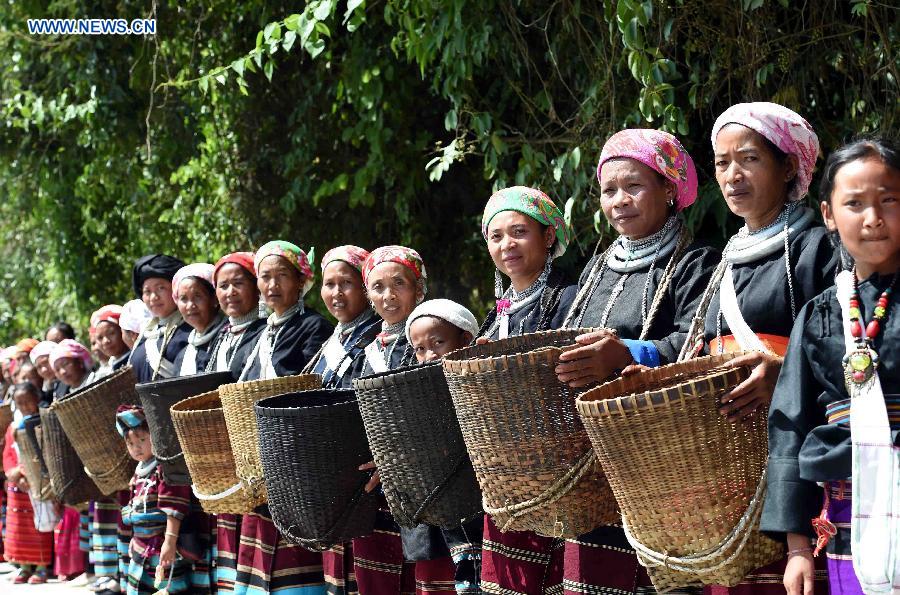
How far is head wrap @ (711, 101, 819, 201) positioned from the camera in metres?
3.56

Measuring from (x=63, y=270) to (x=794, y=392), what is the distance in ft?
35.5

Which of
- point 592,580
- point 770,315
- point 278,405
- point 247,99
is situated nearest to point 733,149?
point 770,315

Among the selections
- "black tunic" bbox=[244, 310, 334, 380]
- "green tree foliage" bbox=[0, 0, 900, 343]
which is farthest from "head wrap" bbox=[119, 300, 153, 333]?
"black tunic" bbox=[244, 310, 334, 380]

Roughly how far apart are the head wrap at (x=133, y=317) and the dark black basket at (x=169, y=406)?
244 centimetres

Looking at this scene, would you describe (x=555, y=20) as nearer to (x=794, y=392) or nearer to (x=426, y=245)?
(x=426, y=245)

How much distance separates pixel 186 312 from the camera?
7.18 meters

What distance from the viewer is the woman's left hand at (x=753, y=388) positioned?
3027 mm

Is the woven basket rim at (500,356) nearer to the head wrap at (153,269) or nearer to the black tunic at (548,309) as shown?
the black tunic at (548,309)

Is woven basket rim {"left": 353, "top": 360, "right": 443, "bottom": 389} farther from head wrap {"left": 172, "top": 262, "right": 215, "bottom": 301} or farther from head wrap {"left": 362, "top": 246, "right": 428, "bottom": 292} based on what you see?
head wrap {"left": 172, "top": 262, "right": 215, "bottom": 301}

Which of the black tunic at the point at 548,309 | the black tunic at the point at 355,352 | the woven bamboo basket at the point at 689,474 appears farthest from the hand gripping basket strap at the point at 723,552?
the black tunic at the point at 355,352

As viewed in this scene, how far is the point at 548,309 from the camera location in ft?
14.9

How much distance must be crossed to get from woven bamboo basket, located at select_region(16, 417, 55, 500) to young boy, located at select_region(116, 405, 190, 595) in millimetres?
1811

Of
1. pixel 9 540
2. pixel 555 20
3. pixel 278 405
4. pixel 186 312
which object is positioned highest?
pixel 555 20

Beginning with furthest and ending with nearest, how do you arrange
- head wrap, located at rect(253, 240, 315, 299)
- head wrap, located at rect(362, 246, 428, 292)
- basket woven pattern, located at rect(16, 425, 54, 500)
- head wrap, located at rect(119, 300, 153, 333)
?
basket woven pattern, located at rect(16, 425, 54, 500)
head wrap, located at rect(119, 300, 153, 333)
head wrap, located at rect(253, 240, 315, 299)
head wrap, located at rect(362, 246, 428, 292)
